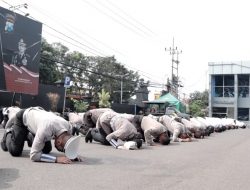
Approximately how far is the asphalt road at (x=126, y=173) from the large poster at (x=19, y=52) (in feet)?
64.5

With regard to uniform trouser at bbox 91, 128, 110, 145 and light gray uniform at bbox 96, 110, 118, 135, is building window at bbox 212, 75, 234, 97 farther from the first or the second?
light gray uniform at bbox 96, 110, 118, 135

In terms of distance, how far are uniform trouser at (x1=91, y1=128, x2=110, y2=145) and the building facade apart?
5134 centimetres

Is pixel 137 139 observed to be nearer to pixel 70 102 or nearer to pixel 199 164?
pixel 199 164

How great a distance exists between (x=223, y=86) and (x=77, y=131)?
5199cm

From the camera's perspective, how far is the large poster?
98.5 feet

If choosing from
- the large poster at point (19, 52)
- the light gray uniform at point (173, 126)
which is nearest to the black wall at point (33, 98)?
the large poster at point (19, 52)

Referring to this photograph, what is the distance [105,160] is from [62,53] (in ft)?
191

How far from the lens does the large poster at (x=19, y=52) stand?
30.0 metres

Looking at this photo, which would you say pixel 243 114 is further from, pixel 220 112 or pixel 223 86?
pixel 223 86

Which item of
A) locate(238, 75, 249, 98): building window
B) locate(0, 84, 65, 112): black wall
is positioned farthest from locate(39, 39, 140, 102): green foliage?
locate(0, 84, 65, 112): black wall

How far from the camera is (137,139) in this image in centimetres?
1339

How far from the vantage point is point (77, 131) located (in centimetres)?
1706

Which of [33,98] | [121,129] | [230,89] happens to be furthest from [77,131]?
[230,89]

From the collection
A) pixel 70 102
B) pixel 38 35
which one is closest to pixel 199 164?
pixel 38 35
